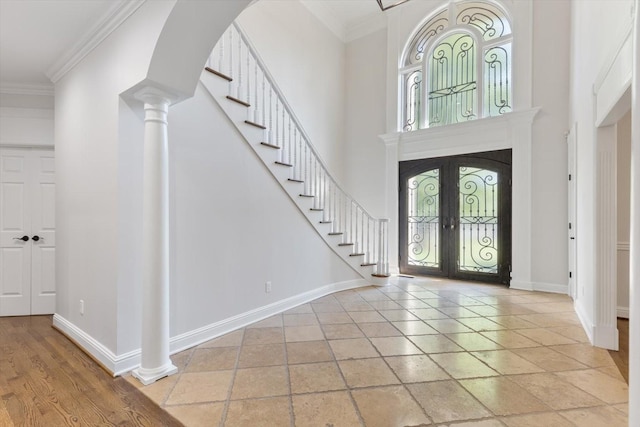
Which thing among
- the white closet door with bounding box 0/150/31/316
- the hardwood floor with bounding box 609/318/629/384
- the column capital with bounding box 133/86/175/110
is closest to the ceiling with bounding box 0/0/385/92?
the column capital with bounding box 133/86/175/110

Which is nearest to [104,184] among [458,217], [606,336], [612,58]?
[612,58]

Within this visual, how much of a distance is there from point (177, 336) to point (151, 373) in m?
0.45

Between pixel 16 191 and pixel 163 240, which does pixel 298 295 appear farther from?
pixel 16 191

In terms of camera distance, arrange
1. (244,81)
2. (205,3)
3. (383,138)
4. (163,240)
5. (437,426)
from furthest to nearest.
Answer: (383,138), (244,81), (163,240), (205,3), (437,426)

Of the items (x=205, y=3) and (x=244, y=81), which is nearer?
(x=205, y=3)

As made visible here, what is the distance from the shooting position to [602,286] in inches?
109

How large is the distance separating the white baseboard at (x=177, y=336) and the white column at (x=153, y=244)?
16 centimetres

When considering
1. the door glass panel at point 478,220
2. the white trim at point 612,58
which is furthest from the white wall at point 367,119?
the white trim at point 612,58

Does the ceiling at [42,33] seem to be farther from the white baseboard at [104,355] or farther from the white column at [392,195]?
the white column at [392,195]

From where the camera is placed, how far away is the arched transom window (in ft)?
17.6

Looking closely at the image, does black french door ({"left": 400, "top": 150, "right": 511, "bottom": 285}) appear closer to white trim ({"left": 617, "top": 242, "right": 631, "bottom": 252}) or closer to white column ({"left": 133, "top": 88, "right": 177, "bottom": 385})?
white trim ({"left": 617, "top": 242, "right": 631, "bottom": 252})

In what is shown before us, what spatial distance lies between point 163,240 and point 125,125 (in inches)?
37.7

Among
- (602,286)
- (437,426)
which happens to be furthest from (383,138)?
(437,426)

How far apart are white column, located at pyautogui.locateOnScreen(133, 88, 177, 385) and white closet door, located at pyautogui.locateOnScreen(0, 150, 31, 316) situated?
282 cm
